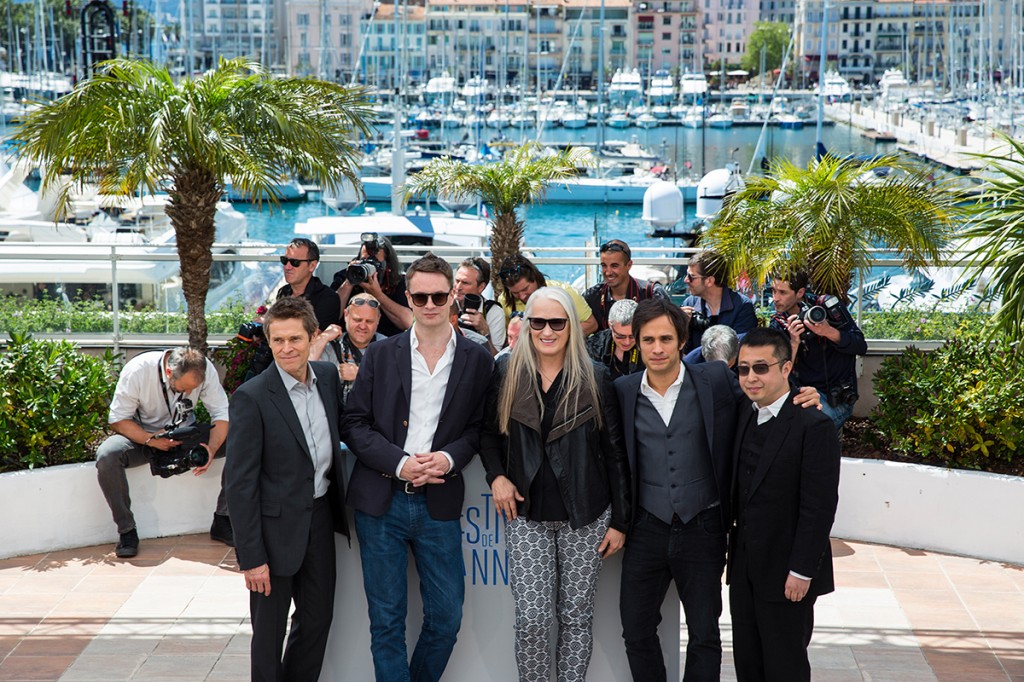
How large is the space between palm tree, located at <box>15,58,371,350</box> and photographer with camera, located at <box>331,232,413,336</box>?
0.78 m

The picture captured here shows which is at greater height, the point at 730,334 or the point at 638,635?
the point at 730,334

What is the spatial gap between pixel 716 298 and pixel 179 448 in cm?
330

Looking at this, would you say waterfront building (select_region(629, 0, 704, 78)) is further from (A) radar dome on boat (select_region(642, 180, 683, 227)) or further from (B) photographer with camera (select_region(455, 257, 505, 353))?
(B) photographer with camera (select_region(455, 257, 505, 353))

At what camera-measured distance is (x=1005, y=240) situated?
5.92 metres

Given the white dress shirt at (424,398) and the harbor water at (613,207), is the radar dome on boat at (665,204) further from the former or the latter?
the white dress shirt at (424,398)

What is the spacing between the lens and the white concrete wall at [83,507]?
668 centimetres

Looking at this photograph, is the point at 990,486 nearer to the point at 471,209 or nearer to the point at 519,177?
the point at 519,177

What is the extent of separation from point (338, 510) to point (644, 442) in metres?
1.23

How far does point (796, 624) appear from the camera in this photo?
4305 millimetres

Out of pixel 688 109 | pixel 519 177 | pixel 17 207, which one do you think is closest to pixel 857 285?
pixel 519 177

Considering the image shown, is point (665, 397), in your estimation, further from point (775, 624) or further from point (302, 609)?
point (302, 609)

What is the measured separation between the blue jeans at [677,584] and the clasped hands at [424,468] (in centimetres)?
76

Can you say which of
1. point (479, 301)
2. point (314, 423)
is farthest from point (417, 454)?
point (479, 301)

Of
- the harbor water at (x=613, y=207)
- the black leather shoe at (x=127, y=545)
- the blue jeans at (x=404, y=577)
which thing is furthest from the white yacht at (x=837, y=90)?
the blue jeans at (x=404, y=577)
